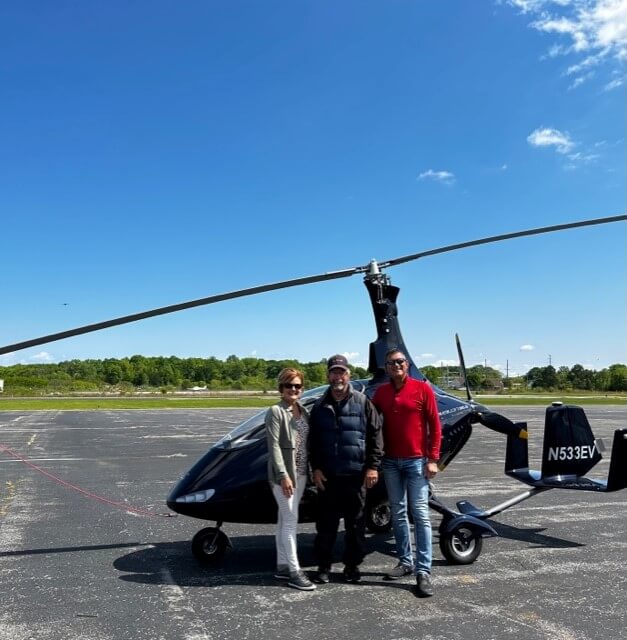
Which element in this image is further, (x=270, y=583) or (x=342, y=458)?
(x=270, y=583)

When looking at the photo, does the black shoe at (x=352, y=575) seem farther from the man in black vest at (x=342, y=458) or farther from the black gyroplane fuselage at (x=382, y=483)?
the black gyroplane fuselage at (x=382, y=483)

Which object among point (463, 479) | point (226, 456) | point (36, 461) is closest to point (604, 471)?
point (463, 479)

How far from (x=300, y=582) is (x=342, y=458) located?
3.68ft

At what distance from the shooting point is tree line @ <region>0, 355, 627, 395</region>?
99.3 m

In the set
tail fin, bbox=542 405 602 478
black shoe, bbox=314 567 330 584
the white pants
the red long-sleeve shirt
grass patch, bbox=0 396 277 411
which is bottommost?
grass patch, bbox=0 396 277 411

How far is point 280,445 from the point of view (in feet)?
16.4

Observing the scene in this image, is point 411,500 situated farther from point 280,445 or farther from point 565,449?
point 565,449

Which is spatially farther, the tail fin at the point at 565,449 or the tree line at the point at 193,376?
the tree line at the point at 193,376

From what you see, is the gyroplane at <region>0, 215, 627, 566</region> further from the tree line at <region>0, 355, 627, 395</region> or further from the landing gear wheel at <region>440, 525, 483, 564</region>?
the tree line at <region>0, 355, 627, 395</region>

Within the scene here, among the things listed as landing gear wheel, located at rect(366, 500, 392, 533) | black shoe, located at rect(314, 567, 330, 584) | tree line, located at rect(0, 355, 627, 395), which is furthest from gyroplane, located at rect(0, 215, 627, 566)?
tree line, located at rect(0, 355, 627, 395)

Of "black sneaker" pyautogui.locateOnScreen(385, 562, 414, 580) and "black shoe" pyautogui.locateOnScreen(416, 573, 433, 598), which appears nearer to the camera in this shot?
"black shoe" pyautogui.locateOnScreen(416, 573, 433, 598)

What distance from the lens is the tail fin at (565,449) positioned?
7023 mm

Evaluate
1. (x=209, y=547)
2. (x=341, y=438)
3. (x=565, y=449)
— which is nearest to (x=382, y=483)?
(x=341, y=438)

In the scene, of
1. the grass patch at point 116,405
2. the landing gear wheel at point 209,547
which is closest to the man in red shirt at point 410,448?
the landing gear wheel at point 209,547
